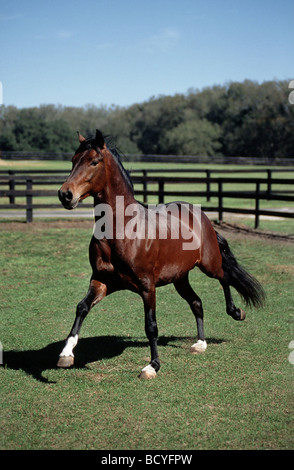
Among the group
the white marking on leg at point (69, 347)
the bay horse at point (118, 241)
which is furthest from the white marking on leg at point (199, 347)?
the white marking on leg at point (69, 347)

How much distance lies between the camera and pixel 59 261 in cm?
1116

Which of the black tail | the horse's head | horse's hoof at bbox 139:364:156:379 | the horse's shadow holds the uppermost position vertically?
the horse's head

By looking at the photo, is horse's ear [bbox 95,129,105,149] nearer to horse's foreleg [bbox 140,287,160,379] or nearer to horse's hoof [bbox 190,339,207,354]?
horse's foreleg [bbox 140,287,160,379]

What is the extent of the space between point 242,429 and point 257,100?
289 feet

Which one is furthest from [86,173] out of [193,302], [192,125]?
[192,125]

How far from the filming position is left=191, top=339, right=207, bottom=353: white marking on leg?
556cm

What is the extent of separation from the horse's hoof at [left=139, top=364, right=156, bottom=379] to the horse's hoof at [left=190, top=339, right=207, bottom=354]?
2.91 ft

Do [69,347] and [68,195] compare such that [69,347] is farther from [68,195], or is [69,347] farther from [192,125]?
[192,125]

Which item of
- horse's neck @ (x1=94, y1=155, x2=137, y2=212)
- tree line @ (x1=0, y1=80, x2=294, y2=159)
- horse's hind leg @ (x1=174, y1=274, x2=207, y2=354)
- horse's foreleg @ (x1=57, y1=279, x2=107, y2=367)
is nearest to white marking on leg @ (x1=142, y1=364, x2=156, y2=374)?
horse's foreleg @ (x1=57, y1=279, x2=107, y2=367)

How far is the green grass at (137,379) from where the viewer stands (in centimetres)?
365

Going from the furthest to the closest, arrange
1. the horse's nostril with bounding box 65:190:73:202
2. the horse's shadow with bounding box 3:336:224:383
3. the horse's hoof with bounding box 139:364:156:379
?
the horse's shadow with bounding box 3:336:224:383
the horse's hoof with bounding box 139:364:156:379
the horse's nostril with bounding box 65:190:73:202

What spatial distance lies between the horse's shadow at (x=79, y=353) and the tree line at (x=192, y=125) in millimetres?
67982

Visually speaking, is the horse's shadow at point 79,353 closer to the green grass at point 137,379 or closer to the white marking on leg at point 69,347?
the green grass at point 137,379

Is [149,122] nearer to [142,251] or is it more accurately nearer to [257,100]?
[257,100]
